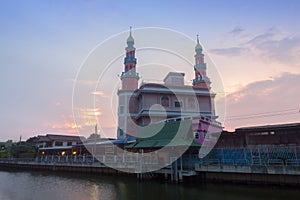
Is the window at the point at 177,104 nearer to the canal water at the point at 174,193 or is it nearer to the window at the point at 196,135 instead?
the window at the point at 196,135

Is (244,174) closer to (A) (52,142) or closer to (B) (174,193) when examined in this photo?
(B) (174,193)

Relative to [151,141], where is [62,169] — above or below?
below

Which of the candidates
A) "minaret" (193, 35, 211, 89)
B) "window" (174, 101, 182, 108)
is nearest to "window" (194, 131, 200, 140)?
"window" (174, 101, 182, 108)

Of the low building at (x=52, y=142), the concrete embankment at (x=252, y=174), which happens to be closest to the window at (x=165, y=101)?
the concrete embankment at (x=252, y=174)

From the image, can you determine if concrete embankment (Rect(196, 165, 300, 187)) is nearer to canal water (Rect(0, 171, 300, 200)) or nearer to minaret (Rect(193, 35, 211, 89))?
canal water (Rect(0, 171, 300, 200))

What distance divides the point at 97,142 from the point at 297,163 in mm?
26687

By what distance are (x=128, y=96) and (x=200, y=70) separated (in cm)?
1635

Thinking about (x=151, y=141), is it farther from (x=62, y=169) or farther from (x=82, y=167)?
(x=62, y=169)

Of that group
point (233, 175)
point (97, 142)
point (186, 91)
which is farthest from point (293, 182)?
point (97, 142)

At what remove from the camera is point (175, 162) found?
19469 mm

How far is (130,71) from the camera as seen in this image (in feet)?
128

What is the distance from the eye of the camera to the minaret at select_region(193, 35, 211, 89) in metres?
43.0

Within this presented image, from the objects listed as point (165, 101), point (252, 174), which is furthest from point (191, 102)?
point (252, 174)

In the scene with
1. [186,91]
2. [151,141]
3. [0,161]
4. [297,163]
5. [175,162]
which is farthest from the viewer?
[0,161]
